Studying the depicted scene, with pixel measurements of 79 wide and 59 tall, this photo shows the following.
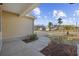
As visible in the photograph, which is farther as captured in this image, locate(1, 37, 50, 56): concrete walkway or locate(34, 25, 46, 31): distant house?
locate(1, 37, 50, 56): concrete walkway

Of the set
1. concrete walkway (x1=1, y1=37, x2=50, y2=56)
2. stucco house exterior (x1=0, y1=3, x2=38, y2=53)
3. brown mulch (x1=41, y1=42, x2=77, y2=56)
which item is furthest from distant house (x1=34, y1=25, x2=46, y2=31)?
brown mulch (x1=41, y1=42, x2=77, y2=56)

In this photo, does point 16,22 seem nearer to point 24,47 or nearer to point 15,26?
point 15,26

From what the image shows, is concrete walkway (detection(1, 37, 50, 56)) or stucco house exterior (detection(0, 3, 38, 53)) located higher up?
stucco house exterior (detection(0, 3, 38, 53))

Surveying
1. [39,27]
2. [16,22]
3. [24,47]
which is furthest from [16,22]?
[24,47]

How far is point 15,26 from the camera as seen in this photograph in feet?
15.8

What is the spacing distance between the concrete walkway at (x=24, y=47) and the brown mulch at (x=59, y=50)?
157 mm

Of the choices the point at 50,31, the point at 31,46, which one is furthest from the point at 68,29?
the point at 31,46

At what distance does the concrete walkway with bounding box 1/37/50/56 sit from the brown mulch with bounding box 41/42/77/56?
0.51 feet

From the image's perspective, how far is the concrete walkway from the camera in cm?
493

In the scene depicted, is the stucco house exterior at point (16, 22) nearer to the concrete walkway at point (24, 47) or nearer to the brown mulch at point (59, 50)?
the concrete walkway at point (24, 47)

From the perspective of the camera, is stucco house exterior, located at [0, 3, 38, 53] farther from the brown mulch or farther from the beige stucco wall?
the brown mulch

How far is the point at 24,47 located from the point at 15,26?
32.8 inches

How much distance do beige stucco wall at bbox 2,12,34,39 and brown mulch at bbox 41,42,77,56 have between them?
850mm

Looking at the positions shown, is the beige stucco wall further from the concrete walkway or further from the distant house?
the concrete walkway
